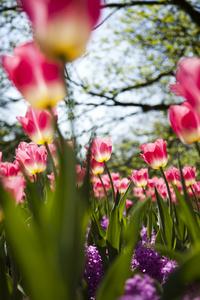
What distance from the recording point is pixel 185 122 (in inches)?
31.0

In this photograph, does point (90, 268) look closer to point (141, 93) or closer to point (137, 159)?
point (137, 159)

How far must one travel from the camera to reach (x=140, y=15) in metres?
7.80

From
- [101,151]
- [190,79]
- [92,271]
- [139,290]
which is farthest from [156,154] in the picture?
[139,290]

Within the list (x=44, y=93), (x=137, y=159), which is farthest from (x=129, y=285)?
(x=137, y=159)

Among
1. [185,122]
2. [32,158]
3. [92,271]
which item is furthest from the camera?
[32,158]

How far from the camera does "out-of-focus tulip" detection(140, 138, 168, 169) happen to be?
130 cm

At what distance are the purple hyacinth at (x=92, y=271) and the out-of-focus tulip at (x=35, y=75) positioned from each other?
513 mm

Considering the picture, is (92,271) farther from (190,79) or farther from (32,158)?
(190,79)

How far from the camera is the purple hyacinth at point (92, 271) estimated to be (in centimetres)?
91

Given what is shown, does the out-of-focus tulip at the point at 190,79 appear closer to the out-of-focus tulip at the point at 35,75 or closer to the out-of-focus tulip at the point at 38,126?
the out-of-focus tulip at the point at 35,75

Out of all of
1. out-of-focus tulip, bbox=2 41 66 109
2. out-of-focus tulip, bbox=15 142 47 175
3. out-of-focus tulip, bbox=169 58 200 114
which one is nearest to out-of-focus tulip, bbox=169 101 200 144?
out-of-focus tulip, bbox=169 58 200 114

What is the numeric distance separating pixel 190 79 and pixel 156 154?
0.73 metres

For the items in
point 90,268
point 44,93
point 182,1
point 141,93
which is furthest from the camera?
point 141,93

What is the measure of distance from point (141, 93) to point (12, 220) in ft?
26.6
